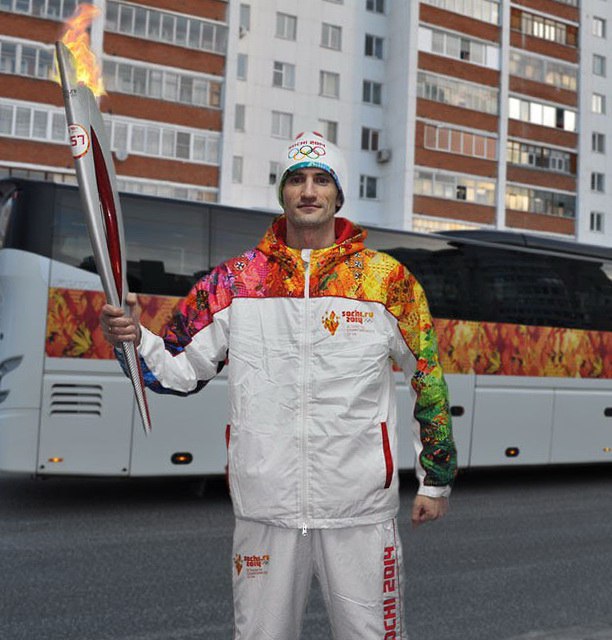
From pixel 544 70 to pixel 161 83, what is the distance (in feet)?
66.8

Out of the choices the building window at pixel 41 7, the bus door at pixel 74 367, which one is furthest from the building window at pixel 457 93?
the bus door at pixel 74 367

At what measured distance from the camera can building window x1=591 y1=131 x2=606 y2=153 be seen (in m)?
43.1

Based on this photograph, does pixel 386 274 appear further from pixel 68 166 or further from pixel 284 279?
pixel 68 166

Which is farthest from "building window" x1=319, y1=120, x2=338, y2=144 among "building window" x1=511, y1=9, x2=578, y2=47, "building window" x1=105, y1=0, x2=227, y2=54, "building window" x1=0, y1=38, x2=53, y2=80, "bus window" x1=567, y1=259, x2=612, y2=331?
"bus window" x1=567, y1=259, x2=612, y2=331

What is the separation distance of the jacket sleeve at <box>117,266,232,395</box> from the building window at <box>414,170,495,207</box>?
115 ft

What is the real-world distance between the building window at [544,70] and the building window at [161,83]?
53.3ft

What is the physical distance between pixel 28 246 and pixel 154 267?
4.09 ft

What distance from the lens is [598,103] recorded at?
43375 millimetres

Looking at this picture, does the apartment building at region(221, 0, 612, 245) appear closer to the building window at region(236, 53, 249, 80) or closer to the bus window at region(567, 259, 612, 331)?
the building window at region(236, 53, 249, 80)

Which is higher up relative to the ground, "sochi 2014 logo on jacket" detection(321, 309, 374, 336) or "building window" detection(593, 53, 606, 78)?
"building window" detection(593, 53, 606, 78)

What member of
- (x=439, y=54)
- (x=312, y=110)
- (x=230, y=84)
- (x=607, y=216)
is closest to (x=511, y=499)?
(x=230, y=84)

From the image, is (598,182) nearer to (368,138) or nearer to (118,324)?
(368,138)

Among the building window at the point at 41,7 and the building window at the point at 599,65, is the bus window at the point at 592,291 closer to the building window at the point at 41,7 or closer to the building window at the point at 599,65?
the building window at the point at 41,7

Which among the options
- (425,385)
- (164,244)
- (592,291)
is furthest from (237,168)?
(425,385)
